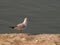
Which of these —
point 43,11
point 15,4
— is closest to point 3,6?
point 15,4

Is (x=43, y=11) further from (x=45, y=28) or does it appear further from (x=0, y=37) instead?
(x=0, y=37)

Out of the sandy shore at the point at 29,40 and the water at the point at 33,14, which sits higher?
the sandy shore at the point at 29,40

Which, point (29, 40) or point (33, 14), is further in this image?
point (33, 14)

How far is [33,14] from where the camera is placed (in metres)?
20.2

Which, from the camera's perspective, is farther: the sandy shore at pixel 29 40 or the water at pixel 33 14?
the water at pixel 33 14

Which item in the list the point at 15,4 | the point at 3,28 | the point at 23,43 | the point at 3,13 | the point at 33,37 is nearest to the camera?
the point at 23,43

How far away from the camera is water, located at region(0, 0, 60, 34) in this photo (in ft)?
61.3

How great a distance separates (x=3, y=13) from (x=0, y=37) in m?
9.96

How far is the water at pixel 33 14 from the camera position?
18.7m

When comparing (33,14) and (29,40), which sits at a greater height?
(29,40)

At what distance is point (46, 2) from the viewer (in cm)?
2194

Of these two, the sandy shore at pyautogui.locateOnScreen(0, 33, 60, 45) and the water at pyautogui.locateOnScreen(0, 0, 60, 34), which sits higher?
the sandy shore at pyautogui.locateOnScreen(0, 33, 60, 45)

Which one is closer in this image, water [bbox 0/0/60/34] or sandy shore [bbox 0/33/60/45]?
sandy shore [bbox 0/33/60/45]

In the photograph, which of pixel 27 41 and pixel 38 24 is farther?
pixel 38 24
